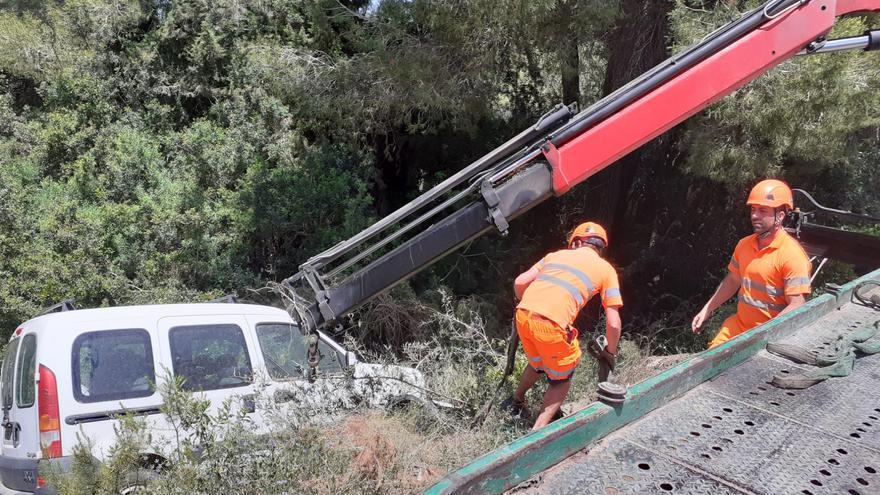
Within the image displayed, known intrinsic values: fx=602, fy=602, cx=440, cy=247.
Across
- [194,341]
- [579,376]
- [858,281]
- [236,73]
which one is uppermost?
[236,73]

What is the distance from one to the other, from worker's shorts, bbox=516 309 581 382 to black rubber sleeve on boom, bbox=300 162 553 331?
0.79 meters

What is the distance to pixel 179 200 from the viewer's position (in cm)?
826

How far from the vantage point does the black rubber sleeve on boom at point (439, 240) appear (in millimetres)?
4391

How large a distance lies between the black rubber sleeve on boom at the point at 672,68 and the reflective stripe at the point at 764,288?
5.03ft

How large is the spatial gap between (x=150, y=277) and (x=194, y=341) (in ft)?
11.6

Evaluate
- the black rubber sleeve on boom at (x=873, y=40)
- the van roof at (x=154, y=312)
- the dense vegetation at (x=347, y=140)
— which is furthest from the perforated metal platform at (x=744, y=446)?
the dense vegetation at (x=347, y=140)

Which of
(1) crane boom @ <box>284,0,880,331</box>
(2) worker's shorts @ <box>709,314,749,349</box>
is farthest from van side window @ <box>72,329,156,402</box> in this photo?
(2) worker's shorts @ <box>709,314,749,349</box>

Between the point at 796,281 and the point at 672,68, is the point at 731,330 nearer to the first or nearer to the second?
the point at 796,281

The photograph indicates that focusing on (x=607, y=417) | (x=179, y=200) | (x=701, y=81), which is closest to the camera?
(x=607, y=417)

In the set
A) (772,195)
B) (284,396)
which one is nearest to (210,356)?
(284,396)

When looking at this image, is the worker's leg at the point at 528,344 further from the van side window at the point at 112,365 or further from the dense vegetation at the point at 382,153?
the van side window at the point at 112,365

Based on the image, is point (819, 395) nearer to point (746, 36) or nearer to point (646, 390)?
point (646, 390)

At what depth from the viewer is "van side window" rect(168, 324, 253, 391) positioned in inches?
172

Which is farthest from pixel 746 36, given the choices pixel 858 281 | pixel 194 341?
pixel 194 341
